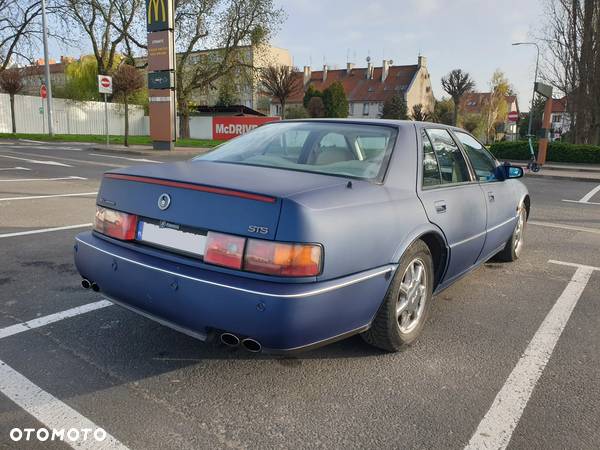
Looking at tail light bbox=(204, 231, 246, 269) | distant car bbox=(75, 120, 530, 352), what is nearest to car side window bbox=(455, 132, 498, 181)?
distant car bbox=(75, 120, 530, 352)

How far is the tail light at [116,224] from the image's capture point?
2885mm

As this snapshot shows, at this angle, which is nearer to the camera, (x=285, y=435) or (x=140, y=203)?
(x=285, y=435)

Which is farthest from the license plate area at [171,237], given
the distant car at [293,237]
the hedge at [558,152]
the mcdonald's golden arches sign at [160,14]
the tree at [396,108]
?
the tree at [396,108]

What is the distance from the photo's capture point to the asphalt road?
229 centimetres

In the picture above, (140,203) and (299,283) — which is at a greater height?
(140,203)

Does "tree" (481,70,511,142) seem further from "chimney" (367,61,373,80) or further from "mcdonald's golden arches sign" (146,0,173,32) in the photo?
"mcdonald's golden arches sign" (146,0,173,32)

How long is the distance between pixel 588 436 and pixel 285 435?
→ 141 centimetres

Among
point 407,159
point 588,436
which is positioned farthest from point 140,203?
point 588,436

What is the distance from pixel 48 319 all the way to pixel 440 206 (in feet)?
9.17

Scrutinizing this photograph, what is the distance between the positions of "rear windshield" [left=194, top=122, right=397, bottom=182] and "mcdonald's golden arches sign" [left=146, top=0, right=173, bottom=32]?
67.3 feet

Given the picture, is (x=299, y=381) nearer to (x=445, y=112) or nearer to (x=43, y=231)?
(x=43, y=231)

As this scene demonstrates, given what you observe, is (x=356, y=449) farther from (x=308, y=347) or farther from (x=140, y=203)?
(x=140, y=203)

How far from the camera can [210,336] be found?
8.17 ft

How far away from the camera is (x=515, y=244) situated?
543 cm
